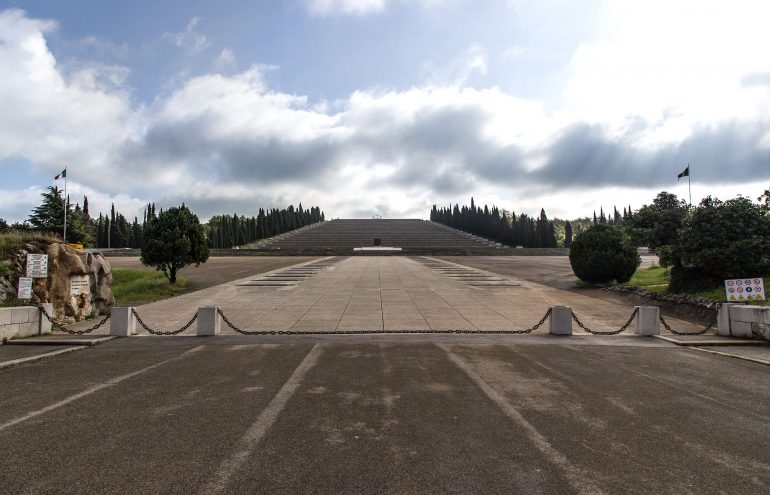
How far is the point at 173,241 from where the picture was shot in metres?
21.5

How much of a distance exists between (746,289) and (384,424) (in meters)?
11.0

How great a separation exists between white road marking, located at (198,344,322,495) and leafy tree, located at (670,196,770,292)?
Result: 45.8 ft

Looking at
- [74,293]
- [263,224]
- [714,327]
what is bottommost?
[714,327]

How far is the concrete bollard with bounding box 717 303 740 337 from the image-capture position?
422 inches

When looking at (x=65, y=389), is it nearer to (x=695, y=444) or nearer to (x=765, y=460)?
(x=695, y=444)

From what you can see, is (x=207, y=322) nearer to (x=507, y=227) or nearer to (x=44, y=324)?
(x=44, y=324)

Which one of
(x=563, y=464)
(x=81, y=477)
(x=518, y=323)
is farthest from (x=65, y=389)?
(x=518, y=323)

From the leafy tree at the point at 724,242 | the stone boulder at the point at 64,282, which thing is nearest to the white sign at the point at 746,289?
the leafy tree at the point at 724,242

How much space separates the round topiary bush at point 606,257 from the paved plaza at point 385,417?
431 inches

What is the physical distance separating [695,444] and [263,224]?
9411cm

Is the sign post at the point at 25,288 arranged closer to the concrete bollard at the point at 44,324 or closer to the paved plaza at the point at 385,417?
the concrete bollard at the point at 44,324

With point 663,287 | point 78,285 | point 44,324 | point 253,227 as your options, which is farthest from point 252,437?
point 253,227

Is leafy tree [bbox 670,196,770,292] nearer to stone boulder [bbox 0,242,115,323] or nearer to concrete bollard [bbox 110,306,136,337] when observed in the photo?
concrete bollard [bbox 110,306,136,337]

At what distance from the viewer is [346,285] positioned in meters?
21.8
